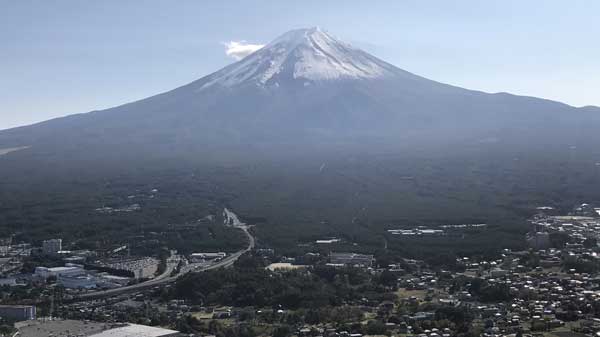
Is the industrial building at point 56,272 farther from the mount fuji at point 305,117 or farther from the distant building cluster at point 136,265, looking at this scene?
the mount fuji at point 305,117

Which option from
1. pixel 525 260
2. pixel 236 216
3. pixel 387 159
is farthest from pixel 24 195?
pixel 525 260

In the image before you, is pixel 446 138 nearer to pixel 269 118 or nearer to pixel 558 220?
pixel 269 118

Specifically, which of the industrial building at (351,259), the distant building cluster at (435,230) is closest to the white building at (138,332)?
the industrial building at (351,259)

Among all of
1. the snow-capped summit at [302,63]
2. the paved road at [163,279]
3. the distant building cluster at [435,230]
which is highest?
the snow-capped summit at [302,63]

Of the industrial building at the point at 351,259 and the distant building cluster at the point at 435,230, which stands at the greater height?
the distant building cluster at the point at 435,230

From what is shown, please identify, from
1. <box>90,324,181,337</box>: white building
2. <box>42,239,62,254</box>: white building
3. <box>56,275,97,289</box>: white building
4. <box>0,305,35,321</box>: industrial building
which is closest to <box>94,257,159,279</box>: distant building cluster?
<box>56,275,97,289</box>: white building

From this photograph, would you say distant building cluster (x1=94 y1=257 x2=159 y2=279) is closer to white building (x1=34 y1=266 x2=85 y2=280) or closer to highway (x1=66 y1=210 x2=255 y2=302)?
highway (x1=66 y1=210 x2=255 y2=302)

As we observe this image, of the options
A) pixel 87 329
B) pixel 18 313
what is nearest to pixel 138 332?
pixel 87 329
